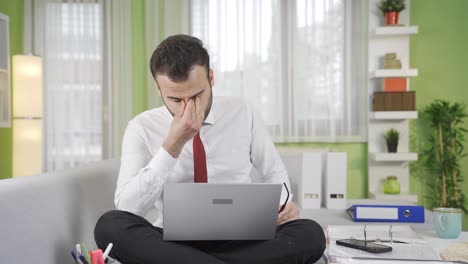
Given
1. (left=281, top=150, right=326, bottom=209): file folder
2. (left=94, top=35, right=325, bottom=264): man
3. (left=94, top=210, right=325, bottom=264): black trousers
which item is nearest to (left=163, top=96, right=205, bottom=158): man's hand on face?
(left=94, top=35, right=325, bottom=264): man

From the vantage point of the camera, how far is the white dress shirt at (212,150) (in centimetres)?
188

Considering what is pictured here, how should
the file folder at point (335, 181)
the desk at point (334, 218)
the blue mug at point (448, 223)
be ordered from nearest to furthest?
the blue mug at point (448, 223)
the desk at point (334, 218)
the file folder at point (335, 181)

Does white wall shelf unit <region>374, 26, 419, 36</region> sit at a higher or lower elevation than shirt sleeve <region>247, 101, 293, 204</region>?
higher

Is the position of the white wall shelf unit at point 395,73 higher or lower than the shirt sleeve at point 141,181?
higher

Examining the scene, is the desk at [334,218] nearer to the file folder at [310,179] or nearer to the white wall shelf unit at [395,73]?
the file folder at [310,179]

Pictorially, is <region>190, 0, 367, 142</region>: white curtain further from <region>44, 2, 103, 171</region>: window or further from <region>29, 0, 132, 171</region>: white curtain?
<region>44, 2, 103, 171</region>: window

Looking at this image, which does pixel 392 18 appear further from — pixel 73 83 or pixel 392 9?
pixel 73 83

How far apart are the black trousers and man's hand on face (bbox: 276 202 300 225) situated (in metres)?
0.08

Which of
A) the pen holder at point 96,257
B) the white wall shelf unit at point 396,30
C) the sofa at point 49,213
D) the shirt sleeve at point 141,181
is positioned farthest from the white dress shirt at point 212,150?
the white wall shelf unit at point 396,30

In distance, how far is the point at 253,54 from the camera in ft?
13.8

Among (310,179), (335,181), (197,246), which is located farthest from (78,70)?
(197,246)

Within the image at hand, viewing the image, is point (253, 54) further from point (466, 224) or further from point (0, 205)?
point (0, 205)

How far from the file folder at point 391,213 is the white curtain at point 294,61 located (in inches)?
67.8

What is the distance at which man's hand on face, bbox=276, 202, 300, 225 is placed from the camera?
1863mm
